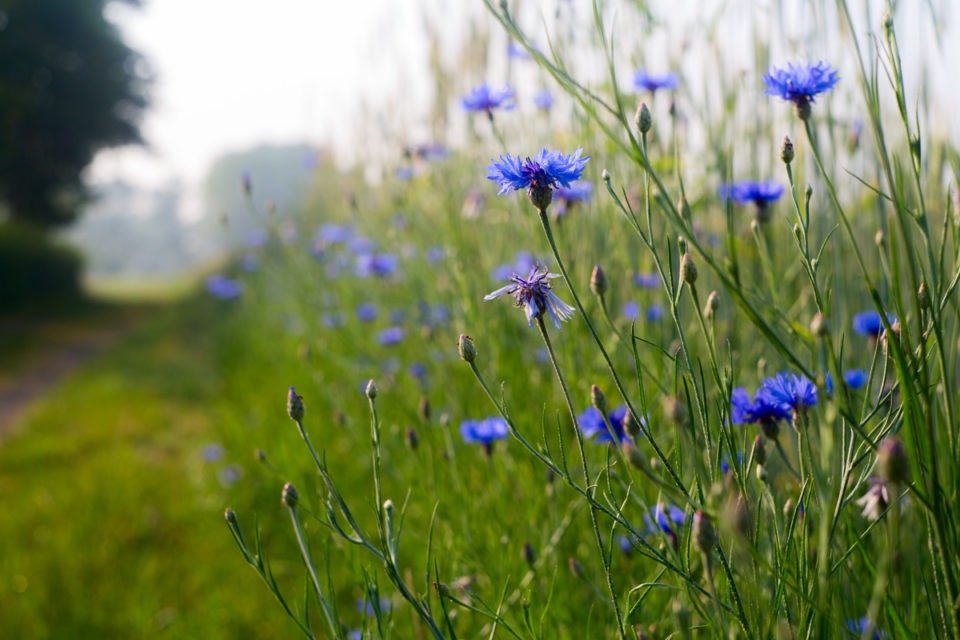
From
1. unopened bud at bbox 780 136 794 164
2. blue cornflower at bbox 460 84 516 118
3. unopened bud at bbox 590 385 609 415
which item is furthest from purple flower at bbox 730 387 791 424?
blue cornflower at bbox 460 84 516 118

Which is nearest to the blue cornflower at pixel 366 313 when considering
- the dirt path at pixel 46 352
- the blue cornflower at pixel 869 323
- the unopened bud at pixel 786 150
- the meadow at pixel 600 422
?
the meadow at pixel 600 422

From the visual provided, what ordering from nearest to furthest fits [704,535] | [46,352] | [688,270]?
1. [704,535]
2. [688,270]
3. [46,352]

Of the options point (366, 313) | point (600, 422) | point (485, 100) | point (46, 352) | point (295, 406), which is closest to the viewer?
point (295, 406)

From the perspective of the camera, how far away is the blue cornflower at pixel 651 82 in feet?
4.34

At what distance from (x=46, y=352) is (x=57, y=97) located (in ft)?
22.8

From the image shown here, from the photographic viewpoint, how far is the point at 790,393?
2.28 feet

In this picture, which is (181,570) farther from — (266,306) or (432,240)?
(266,306)

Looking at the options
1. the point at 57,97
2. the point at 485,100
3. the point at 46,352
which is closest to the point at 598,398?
the point at 485,100

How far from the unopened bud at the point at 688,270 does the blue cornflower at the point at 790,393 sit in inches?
6.0

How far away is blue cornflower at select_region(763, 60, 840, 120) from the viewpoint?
74 cm

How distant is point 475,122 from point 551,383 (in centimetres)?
80

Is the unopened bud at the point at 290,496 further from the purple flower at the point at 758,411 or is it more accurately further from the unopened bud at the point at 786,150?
the unopened bud at the point at 786,150

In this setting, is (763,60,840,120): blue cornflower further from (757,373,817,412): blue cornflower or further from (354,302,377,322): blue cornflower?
(354,302,377,322): blue cornflower

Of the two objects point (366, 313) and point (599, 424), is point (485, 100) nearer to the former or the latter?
point (599, 424)
